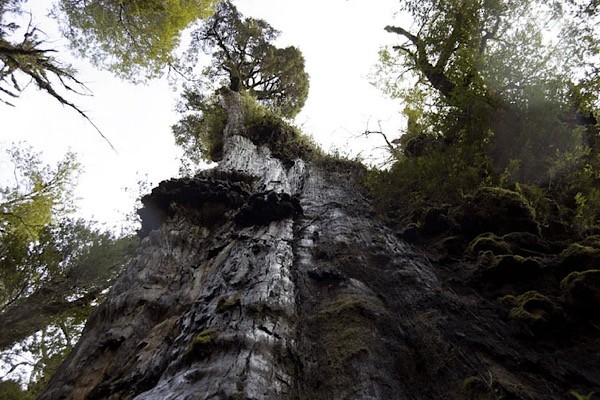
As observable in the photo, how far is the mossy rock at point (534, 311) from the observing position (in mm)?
3367

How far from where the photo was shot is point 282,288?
14.7ft

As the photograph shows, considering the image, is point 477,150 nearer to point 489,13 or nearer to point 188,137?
point 489,13

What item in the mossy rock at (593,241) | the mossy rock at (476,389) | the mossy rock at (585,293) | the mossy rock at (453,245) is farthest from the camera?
the mossy rock at (453,245)

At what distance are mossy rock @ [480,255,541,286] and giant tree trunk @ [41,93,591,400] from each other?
35 centimetres

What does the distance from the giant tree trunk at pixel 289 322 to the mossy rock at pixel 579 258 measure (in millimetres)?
951

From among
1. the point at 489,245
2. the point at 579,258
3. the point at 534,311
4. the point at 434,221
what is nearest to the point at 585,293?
the point at 534,311

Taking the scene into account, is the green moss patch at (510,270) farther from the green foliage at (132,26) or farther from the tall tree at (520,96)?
the green foliage at (132,26)

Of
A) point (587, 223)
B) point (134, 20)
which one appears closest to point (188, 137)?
point (134, 20)

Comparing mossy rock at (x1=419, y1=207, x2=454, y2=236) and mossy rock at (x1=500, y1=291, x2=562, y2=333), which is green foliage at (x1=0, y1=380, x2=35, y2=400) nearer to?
mossy rock at (x1=419, y1=207, x2=454, y2=236)

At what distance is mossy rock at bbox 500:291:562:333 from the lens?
3367 millimetres

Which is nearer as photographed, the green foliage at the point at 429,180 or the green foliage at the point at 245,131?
the green foliage at the point at 429,180

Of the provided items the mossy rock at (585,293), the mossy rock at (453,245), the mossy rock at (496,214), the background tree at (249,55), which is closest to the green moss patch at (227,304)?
the mossy rock at (453,245)

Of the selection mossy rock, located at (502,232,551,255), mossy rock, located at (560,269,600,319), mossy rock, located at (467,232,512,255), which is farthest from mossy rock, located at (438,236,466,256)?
mossy rock, located at (560,269,600,319)

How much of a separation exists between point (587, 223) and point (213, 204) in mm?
5897
